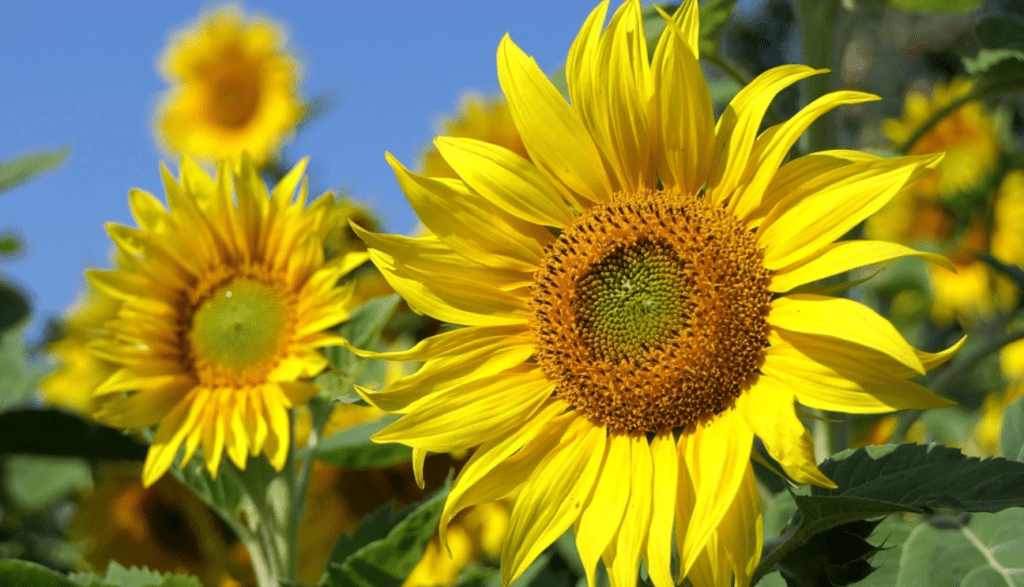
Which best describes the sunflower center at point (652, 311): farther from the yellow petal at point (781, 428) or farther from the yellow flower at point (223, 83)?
the yellow flower at point (223, 83)

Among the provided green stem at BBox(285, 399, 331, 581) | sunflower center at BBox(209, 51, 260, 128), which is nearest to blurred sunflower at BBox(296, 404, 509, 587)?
green stem at BBox(285, 399, 331, 581)

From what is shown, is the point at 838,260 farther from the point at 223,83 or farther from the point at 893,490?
the point at 223,83

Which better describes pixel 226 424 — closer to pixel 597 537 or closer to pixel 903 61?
pixel 597 537

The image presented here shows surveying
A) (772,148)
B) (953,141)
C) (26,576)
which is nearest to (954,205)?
(953,141)

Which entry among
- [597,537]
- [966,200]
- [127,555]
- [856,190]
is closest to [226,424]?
[597,537]

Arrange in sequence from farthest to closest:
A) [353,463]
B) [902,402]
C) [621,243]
Answer: 1. [353,463]
2. [621,243]
3. [902,402]

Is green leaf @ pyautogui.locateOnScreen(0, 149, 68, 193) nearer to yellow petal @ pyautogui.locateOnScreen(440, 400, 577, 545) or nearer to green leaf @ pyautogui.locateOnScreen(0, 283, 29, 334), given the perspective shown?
green leaf @ pyautogui.locateOnScreen(0, 283, 29, 334)

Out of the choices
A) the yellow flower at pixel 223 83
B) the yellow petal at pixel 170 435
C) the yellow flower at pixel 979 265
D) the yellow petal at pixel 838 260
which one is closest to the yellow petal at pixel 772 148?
the yellow petal at pixel 838 260
